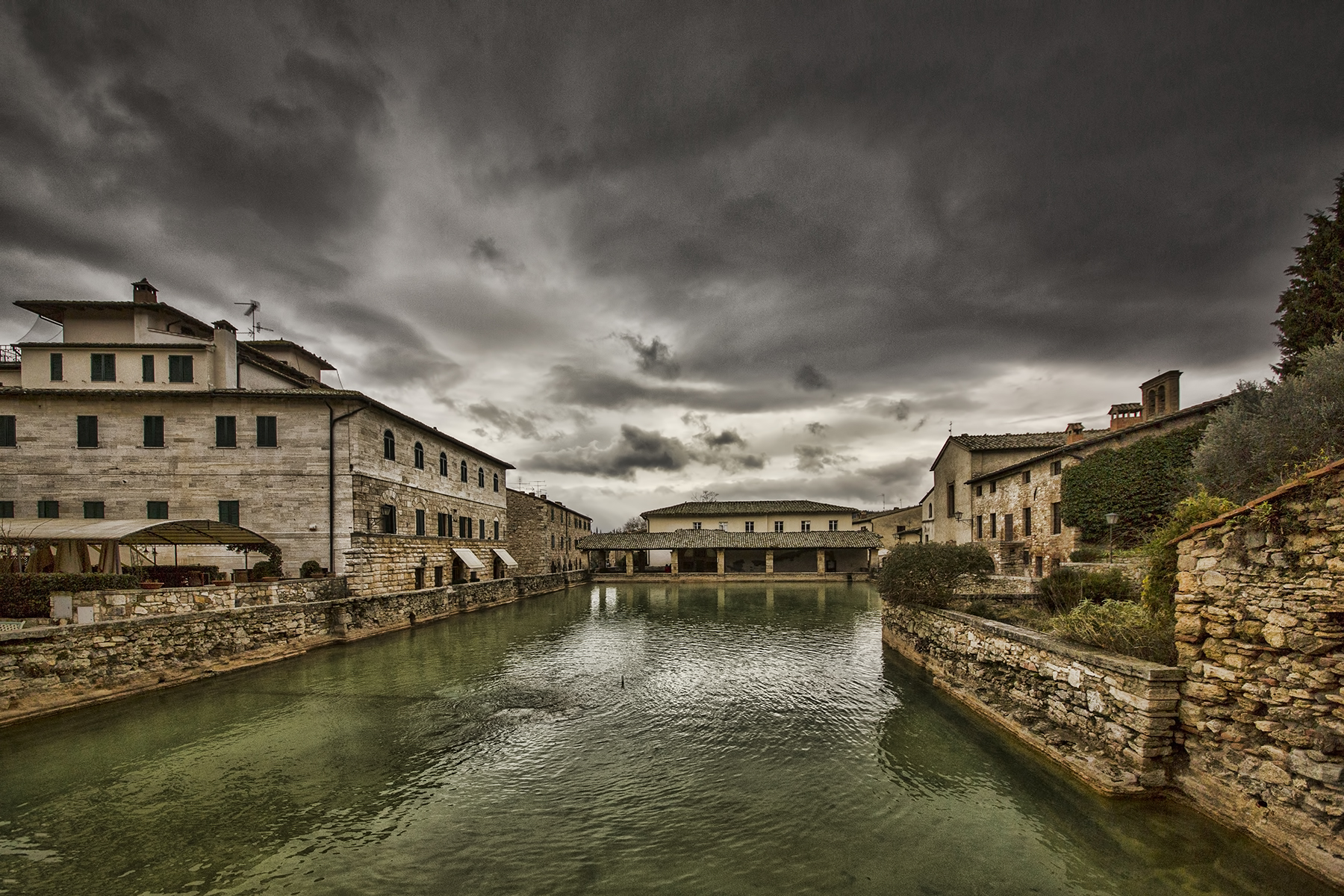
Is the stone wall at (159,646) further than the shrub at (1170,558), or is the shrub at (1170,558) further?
the stone wall at (159,646)

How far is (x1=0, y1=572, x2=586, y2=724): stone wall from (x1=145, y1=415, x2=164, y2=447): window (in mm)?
9744

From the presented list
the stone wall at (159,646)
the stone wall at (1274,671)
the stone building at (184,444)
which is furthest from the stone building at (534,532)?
the stone wall at (1274,671)

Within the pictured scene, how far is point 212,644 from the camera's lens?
13.7 m

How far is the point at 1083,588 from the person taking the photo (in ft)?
42.0

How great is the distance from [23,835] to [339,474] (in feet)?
51.5

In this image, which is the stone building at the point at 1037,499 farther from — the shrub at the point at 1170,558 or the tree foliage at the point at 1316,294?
the shrub at the point at 1170,558

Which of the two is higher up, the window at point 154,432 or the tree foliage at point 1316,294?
the tree foliage at point 1316,294

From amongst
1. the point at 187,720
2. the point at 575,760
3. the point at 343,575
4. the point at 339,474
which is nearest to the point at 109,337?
the point at 339,474

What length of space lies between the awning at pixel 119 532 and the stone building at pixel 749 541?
30392mm

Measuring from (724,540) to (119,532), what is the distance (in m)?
36.9

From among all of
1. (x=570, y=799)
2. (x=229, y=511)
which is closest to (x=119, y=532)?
(x=229, y=511)

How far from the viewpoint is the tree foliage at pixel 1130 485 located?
19547mm

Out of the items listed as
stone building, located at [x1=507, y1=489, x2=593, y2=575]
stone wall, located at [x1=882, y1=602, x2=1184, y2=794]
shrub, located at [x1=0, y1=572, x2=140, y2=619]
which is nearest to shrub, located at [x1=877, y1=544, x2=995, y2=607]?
stone wall, located at [x1=882, y1=602, x2=1184, y2=794]

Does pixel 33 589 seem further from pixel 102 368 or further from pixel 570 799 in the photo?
pixel 570 799
